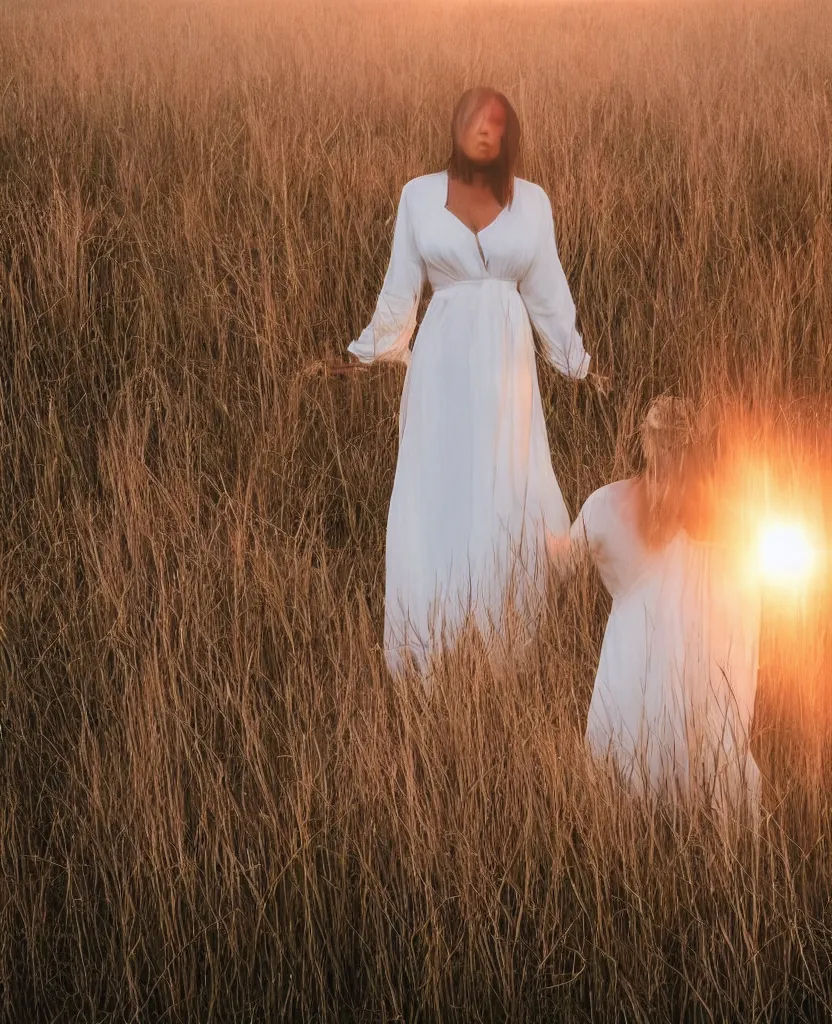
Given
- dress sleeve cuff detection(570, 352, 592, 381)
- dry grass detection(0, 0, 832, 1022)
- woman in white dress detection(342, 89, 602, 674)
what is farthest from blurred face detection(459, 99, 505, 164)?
dry grass detection(0, 0, 832, 1022)

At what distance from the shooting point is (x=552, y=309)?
2975 mm

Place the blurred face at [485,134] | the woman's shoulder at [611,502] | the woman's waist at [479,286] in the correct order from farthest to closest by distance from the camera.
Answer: the woman's waist at [479,286] → the blurred face at [485,134] → the woman's shoulder at [611,502]

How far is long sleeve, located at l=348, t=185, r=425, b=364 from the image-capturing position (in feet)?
9.52

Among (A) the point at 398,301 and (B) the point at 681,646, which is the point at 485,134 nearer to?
(A) the point at 398,301

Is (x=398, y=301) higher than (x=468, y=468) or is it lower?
higher

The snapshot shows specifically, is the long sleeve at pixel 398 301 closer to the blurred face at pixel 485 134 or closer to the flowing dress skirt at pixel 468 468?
the flowing dress skirt at pixel 468 468

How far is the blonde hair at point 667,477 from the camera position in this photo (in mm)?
2072

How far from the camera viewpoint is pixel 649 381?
3.97m

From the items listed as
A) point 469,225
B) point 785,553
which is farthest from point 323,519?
point 785,553

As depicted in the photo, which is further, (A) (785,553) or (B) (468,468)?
(B) (468,468)

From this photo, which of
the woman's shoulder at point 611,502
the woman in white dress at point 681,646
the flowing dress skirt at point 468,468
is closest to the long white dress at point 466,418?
the flowing dress skirt at point 468,468

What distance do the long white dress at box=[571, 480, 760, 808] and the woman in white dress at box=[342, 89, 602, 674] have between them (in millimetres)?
629

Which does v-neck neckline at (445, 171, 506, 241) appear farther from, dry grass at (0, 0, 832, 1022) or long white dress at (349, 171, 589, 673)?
dry grass at (0, 0, 832, 1022)

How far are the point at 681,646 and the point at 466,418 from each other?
0.97 meters
